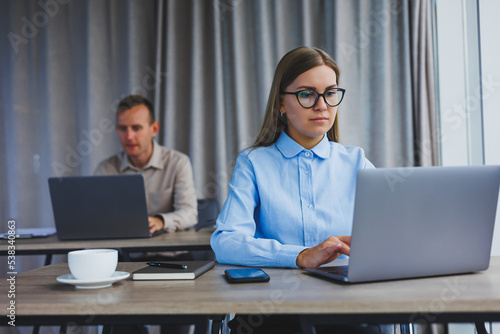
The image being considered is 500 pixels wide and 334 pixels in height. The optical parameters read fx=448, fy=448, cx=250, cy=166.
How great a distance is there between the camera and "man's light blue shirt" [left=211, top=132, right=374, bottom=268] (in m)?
1.42

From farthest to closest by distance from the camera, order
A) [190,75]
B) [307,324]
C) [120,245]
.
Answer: [190,75] < [120,245] < [307,324]

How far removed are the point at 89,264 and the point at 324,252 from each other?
55cm

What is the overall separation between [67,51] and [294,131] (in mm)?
2946

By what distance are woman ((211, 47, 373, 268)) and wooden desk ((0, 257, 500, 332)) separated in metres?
0.42

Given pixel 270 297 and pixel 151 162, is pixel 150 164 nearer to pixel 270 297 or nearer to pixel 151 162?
pixel 151 162

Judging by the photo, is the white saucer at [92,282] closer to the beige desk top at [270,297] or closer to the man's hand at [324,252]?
the beige desk top at [270,297]

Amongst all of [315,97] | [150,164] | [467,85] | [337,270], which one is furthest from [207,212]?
[337,270]

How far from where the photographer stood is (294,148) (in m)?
1.52

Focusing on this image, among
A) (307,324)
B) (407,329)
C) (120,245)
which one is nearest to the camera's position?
(307,324)

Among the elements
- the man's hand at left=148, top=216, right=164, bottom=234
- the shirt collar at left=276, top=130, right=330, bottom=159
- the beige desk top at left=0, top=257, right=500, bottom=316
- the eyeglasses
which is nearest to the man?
the man's hand at left=148, top=216, right=164, bottom=234

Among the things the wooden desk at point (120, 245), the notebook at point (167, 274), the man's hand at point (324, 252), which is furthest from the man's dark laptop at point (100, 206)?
the man's hand at point (324, 252)

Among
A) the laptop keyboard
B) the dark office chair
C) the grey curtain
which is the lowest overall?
the dark office chair

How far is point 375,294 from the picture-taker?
86 cm

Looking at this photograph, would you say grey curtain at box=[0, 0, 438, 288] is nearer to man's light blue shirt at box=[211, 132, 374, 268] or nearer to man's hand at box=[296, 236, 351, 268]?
man's light blue shirt at box=[211, 132, 374, 268]
